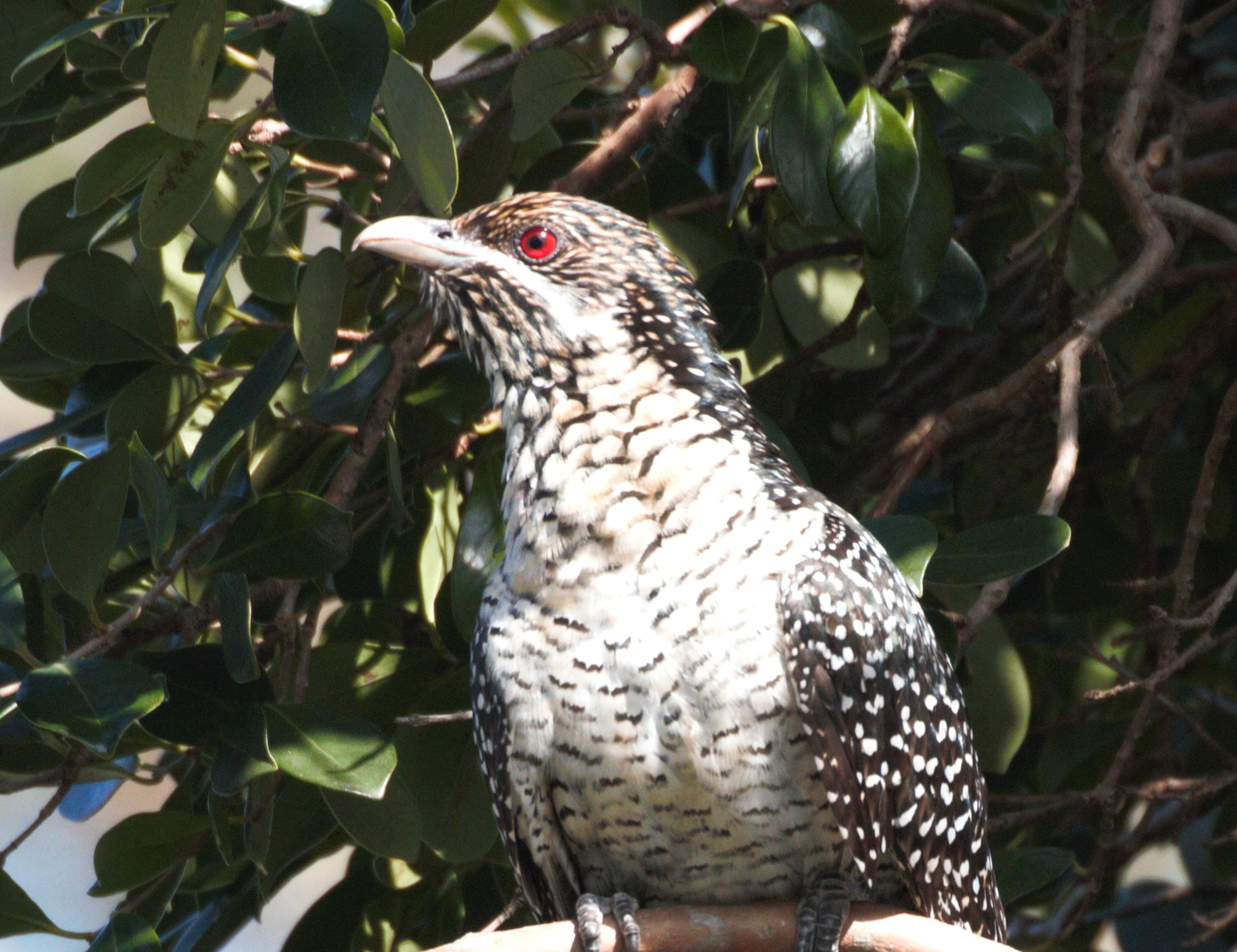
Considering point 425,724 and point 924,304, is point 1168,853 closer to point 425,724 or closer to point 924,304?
point 924,304

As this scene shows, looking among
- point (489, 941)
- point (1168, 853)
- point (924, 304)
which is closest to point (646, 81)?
point (924, 304)

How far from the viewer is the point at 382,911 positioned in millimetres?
2807

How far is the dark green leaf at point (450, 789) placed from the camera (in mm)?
2617

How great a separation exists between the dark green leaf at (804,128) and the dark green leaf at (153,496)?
1.14 metres

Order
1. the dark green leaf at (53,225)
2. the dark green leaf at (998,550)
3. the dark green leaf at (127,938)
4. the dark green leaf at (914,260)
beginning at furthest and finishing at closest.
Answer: the dark green leaf at (53,225) < the dark green leaf at (914,260) < the dark green leaf at (998,550) < the dark green leaf at (127,938)

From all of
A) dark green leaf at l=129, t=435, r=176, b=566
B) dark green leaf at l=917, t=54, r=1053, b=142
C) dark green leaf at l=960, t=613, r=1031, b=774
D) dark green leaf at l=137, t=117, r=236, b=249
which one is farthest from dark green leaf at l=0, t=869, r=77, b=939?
dark green leaf at l=917, t=54, r=1053, b=142

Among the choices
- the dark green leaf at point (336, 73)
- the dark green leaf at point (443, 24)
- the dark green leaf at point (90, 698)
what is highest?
the dark green leaf at point (336, 73)

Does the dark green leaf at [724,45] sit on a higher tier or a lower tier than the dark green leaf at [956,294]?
higher

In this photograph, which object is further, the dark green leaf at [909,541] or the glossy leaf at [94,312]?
the glossy leaf at [94,312]

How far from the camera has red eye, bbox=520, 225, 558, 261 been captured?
2486 mm

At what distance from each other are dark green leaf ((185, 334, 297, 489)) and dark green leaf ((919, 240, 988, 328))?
1263 mm

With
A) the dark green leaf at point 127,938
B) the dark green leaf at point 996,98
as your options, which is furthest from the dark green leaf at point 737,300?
the dark green leaf at point 127,938

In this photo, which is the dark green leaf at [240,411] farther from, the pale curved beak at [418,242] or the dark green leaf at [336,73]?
the dark green leaf at [336,73]

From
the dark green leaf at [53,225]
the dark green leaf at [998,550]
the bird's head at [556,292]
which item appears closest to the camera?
the dark green leaf at [998,550]
